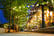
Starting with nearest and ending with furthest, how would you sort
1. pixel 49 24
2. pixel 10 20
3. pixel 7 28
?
pixel 10 20, pixel 7 28, pixel 49 24

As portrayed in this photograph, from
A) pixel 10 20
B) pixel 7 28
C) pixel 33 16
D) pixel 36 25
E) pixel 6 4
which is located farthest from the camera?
pixel 33 16

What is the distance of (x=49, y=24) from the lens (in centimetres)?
356

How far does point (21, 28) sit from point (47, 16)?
1.46 metres

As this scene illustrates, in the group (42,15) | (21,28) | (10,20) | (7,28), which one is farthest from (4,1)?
(21,28)

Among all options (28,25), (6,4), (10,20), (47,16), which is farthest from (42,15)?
(6,4)

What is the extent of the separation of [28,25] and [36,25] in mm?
610

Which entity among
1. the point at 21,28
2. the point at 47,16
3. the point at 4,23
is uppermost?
the point at 47,16

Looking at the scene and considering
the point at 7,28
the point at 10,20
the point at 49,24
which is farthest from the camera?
the point at 49,24

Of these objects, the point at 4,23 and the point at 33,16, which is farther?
the point at 33,16

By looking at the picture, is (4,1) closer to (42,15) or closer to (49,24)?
(42,15)

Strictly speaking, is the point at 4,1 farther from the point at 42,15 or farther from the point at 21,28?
the point at 21,28

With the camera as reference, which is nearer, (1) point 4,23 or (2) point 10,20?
(2) point 10,20

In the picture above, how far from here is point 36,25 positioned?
12.6 ft

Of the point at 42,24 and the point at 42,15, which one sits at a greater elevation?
the point at 42,15
